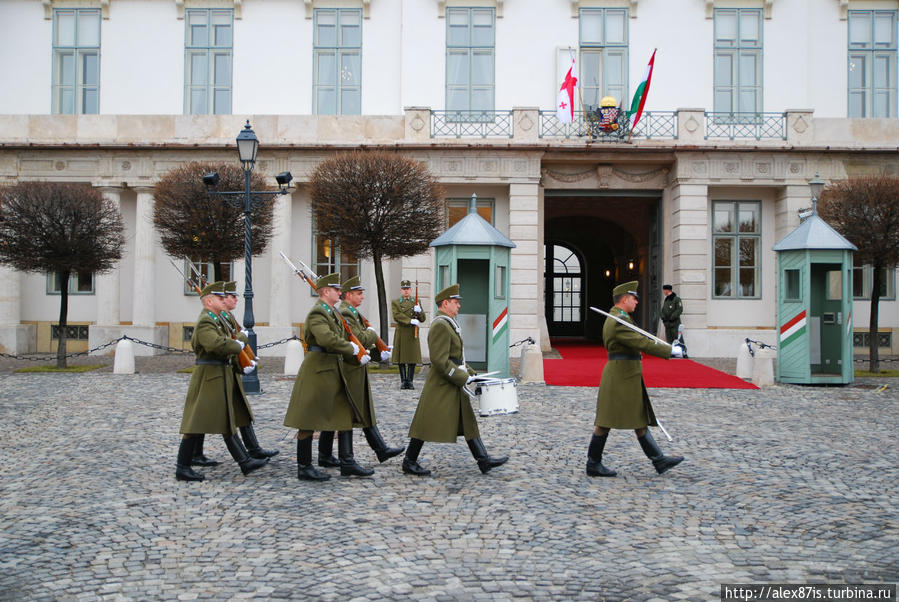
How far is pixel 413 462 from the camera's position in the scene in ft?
23.5

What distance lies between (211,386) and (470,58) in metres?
16.9

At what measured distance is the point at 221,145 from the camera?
20.2 m

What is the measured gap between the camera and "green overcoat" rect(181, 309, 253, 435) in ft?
22.5

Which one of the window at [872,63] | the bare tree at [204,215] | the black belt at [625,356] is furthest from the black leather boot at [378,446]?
the window at [872,63]

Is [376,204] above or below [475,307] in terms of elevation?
above

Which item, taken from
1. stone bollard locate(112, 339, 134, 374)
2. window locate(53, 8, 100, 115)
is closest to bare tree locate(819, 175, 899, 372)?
stone bollard locate(112, 339, 134, 374)

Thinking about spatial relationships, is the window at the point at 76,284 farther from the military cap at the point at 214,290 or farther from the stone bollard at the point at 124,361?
the military cap at the point at 214,290

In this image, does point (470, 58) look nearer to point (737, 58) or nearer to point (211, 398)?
point (737, 58)

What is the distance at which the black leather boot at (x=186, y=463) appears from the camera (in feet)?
22.6

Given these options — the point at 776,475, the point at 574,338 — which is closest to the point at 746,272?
the point at 574,338

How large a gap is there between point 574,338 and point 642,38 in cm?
1218

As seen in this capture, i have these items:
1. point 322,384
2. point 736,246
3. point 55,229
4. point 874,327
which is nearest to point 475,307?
point 322,384

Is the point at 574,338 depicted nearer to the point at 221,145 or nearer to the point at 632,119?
the point at 632,119

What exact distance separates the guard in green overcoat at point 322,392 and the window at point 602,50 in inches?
654
